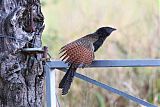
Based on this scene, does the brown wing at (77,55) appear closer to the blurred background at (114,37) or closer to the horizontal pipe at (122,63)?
the horizontal pipe at (122,63)

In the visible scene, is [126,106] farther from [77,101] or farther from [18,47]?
[18,47]

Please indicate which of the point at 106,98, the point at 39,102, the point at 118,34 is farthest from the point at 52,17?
the point at 39,102

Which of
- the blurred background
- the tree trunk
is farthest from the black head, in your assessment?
the blurred background

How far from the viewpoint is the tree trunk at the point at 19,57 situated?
164 cm

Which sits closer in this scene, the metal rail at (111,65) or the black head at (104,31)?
the metal rail at (111,65)

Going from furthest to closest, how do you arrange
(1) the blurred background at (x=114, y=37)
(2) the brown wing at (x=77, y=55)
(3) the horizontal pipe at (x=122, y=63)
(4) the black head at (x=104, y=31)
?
(1) the blurred background at (x=114, y=37) < (4) the black head at (x=104, y=31) < (2) the brown wing at (x=77, y=55) < (3) the horizontal pipe at (x=122, y=63)

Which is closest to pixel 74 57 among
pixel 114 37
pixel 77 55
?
pixel 77 55

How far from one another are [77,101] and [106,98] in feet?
1.11

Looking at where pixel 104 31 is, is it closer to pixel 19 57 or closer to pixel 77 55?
pixel 77 55

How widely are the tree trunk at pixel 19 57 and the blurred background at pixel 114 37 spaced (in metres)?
1.76

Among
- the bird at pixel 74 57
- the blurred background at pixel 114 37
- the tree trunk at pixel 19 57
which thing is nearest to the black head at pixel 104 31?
the bird at pixel 74 57

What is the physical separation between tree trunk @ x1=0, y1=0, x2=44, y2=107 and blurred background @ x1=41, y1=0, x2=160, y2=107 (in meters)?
1.76

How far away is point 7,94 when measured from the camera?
1655mm

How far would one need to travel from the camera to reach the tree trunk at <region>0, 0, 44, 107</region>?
1638 millimetres
